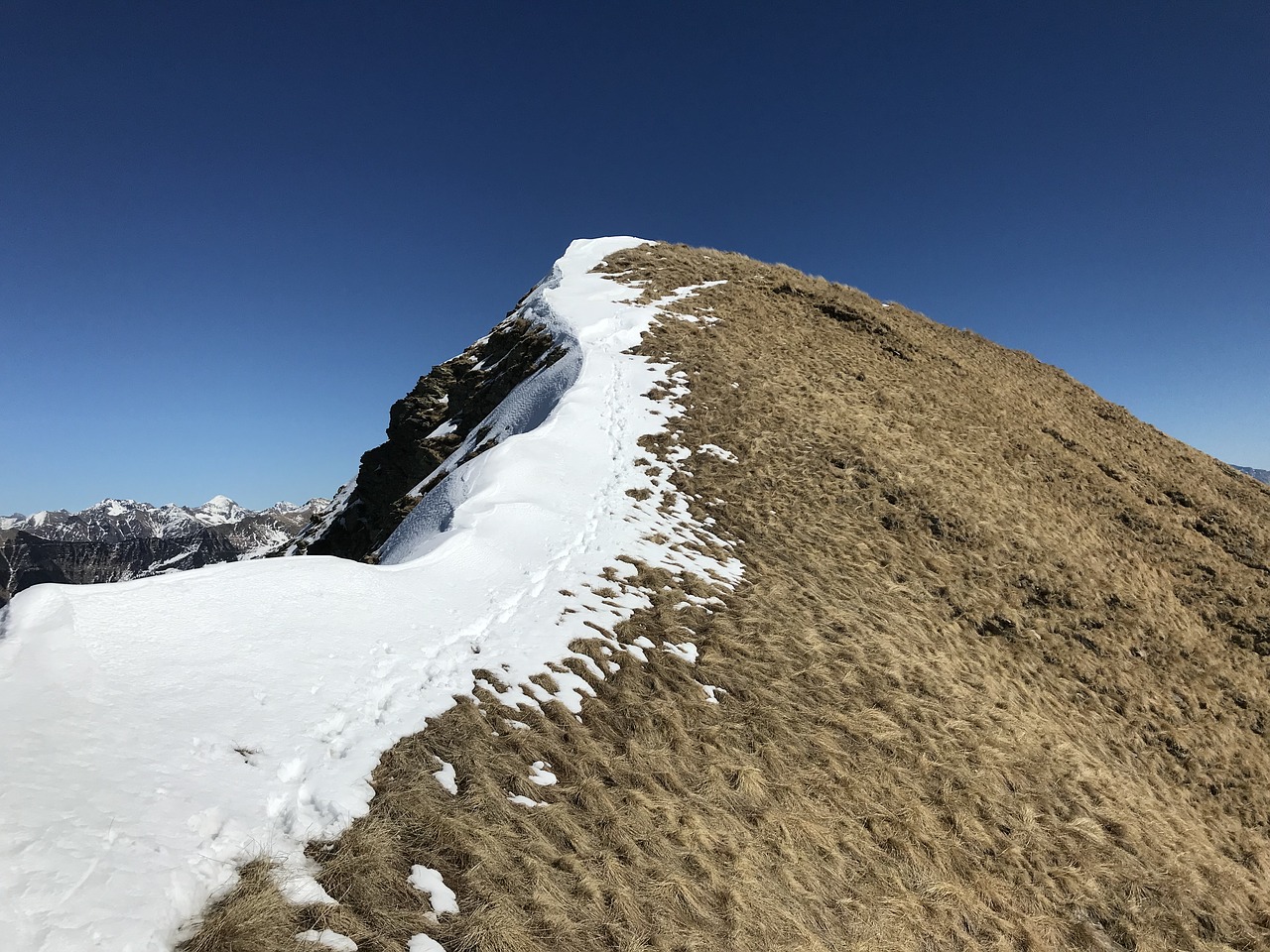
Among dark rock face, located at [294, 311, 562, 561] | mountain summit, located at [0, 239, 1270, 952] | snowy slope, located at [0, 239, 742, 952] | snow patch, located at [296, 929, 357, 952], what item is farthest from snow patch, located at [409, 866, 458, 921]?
dark rock face, located at [294, 311, 562, 561]

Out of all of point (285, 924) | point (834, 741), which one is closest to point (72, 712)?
point (285, 924)

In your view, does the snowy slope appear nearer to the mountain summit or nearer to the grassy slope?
the mountain summit

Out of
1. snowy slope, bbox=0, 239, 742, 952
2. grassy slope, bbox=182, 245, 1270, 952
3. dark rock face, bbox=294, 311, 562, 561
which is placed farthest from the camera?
dark rock face, bbox=294, 311, 562, 561

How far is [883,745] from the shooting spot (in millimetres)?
8492

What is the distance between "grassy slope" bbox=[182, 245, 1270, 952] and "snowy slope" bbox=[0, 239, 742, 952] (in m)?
0.57

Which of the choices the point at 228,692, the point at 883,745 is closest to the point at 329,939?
the point at 228,692

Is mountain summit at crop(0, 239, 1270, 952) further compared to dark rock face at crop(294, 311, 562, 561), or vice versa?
dark rock face at crop(294, 311, 562, 561)

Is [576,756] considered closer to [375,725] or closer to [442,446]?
[375,725]

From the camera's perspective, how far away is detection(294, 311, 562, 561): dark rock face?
26.6 metres

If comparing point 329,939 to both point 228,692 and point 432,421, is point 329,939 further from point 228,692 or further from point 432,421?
point 432,421

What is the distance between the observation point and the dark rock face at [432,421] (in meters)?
26.6

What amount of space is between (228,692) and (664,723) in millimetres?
5072

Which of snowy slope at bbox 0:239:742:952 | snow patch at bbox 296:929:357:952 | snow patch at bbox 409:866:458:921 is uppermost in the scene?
snowy slope at bbox 0:239:742:952

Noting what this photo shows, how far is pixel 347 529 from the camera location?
34.6m
